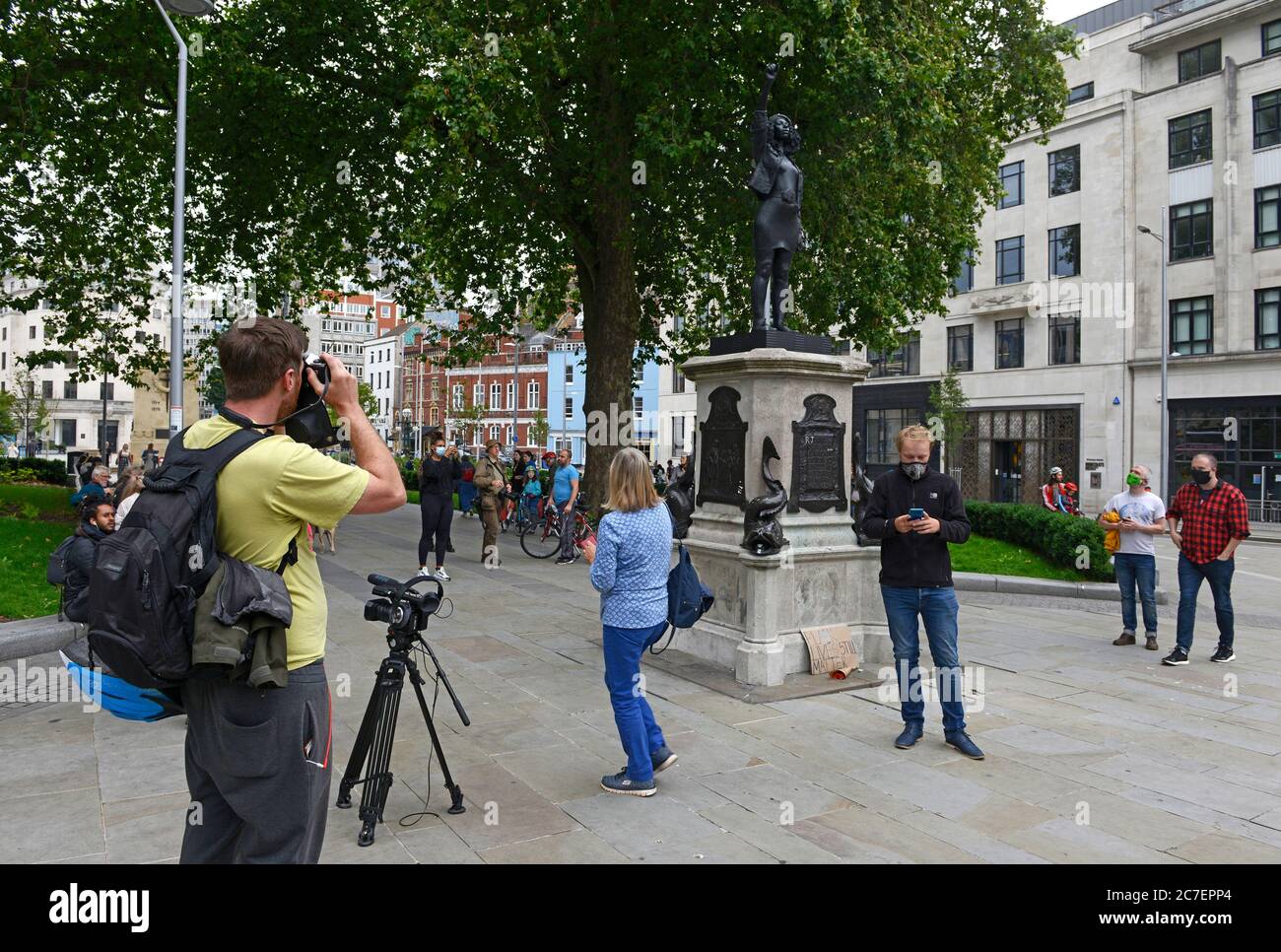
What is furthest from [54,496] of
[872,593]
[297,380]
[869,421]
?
[869,421]

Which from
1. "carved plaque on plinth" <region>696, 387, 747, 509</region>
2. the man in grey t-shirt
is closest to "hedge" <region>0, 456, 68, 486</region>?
"carved plaque on plinth" <region>696, 387, 747, 509</region>

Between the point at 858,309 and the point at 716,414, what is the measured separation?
1005 centimetres

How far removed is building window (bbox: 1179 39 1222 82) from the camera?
31656 millimetres

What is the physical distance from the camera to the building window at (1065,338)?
35.3m

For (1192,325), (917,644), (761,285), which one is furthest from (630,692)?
(1192,325)

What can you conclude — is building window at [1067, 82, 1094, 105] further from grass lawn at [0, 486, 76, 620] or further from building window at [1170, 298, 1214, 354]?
Answer: grass lawn at [0, 486, 76, 620]

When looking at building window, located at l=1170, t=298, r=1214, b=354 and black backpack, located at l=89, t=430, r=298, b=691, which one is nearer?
black backpack, located at l=89, t=430, r=298, b=691

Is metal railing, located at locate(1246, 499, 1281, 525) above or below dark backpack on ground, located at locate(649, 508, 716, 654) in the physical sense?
below

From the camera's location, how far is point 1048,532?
46.6ft

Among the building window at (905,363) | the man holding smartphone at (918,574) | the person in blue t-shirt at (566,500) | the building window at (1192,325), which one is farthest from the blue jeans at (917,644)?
the building window at (905,363)

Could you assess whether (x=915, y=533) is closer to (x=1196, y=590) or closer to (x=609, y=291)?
(x=1196, y=590)

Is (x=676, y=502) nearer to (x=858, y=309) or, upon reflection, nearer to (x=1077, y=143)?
(x=858, y=309)

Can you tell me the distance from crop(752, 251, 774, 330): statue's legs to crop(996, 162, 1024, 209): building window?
3280 centimetres

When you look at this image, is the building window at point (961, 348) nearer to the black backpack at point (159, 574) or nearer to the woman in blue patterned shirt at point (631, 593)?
the woman in blue patterned shirt at point (631, 593)
